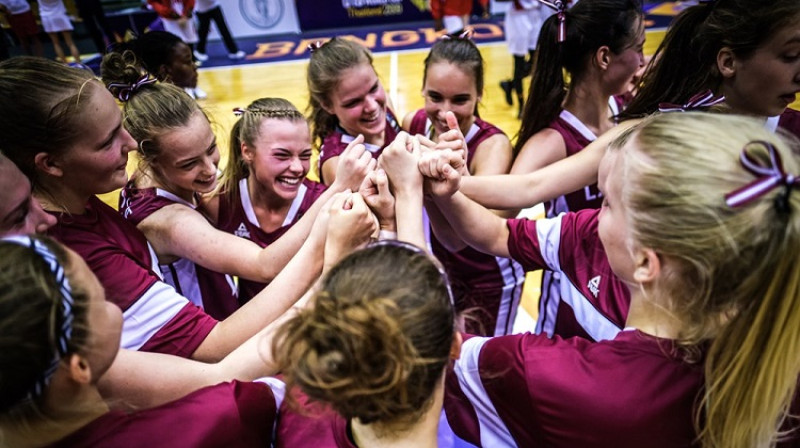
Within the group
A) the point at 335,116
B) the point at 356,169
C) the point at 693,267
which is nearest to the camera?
the point at 693,267

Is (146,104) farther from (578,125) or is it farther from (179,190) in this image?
(578,125)

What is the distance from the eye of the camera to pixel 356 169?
1402 mm

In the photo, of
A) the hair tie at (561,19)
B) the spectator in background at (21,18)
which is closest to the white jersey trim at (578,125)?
the hair tie at (561,19)

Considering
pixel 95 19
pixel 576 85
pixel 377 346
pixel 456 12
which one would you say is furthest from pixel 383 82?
pixel 377 346

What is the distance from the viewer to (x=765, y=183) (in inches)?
28.5

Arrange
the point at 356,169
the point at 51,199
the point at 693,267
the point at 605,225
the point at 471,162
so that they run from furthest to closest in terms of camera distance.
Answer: the point at 471,162 → the point at 356,169 → the point at 51,199 → the point at 605,225 → the point at 693,267

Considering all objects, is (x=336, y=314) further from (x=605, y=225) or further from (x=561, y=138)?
(x=561, y=138)

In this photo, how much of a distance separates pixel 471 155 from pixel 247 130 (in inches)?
34.8

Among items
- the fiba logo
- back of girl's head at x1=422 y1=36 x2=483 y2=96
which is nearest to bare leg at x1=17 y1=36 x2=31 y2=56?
the fiba logo

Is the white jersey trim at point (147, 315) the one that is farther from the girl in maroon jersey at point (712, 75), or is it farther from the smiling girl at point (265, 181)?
the girl in maroon jersey at point (712, 75)

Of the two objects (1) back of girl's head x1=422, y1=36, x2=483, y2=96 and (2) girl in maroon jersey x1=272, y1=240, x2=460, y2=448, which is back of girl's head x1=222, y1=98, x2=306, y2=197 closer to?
(1) back of girl's head x1=422, y1=36, x2=483, y2=96

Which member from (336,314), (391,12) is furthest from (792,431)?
(391,12)

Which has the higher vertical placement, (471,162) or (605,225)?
(605,225)

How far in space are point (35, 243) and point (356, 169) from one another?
2.60 feet
